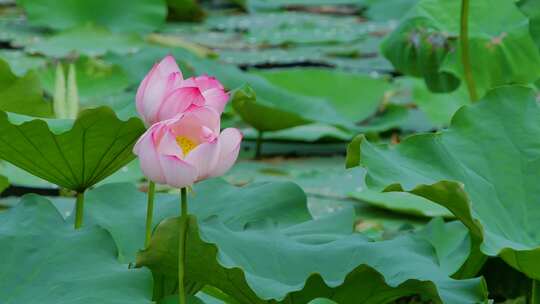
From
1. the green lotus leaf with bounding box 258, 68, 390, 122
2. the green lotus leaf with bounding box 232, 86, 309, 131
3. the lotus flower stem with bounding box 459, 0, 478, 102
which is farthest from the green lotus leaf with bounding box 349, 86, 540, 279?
the green lotus leaf with bounding box 258, 68, 390, 122

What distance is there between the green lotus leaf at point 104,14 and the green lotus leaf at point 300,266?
2770 mm

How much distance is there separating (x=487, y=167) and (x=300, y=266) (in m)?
0.24

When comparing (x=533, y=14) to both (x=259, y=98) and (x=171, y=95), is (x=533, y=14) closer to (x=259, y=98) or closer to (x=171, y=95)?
(x=171, y=95)

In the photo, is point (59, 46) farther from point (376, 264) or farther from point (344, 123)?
point (376, 264)

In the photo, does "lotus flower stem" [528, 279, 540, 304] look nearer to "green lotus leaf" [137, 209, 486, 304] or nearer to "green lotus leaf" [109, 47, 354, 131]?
"green lotus leaf" [137, 209, 486, 304]

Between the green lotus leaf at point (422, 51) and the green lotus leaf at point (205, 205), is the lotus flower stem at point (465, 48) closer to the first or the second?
the green lotus leaf at point (422, 51)

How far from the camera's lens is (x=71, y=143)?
1219 mm

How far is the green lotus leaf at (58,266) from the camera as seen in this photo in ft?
3.60

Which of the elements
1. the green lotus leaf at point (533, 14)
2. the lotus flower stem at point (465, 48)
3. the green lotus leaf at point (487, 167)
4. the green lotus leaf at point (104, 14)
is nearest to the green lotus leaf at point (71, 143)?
the green lotus leaf at point (487, 167)

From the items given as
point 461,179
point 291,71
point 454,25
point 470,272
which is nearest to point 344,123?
point 454,25

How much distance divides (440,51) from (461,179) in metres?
1.08

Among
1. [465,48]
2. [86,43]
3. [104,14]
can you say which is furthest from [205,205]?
[104,14]

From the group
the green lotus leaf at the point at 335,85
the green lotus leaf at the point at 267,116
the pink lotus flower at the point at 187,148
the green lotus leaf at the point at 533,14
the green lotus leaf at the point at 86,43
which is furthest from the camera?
the green lotus leaf at the point at 86,43

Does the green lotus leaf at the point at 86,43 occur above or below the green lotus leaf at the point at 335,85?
below
